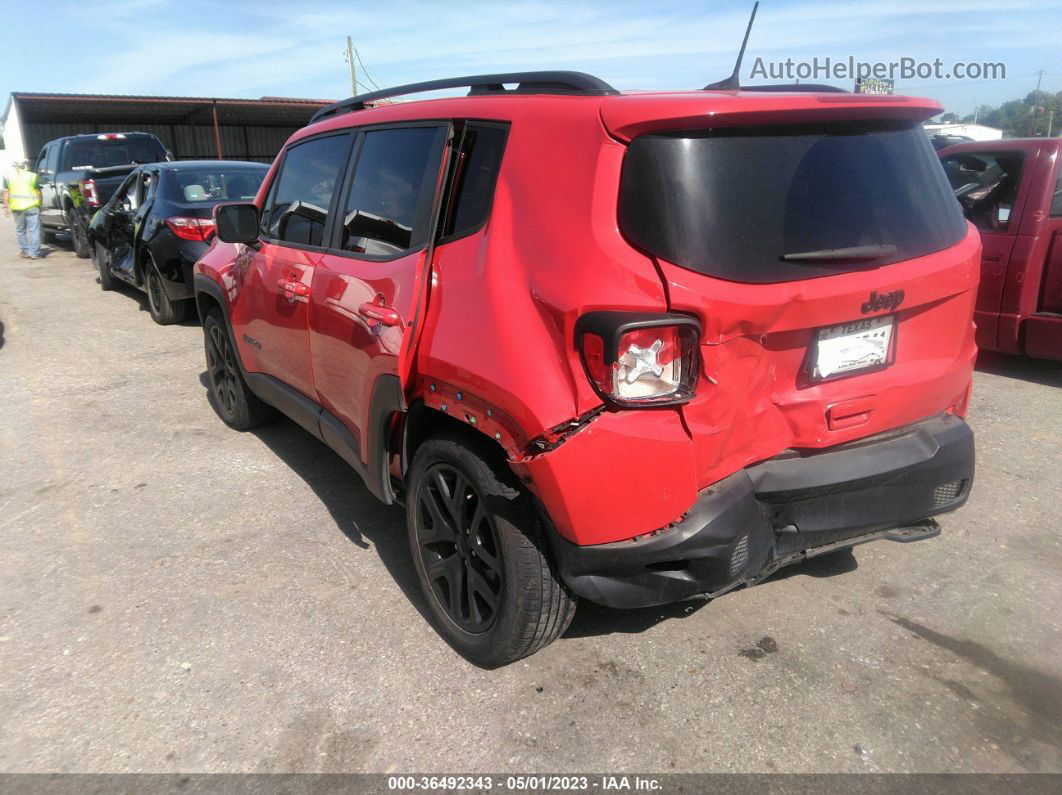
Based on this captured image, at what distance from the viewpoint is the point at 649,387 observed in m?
2.18

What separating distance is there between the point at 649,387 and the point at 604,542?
47cm

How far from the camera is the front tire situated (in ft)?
8.13

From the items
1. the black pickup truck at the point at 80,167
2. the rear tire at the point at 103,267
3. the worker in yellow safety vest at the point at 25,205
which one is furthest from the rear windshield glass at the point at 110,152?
the rear tire at the point at 103,267

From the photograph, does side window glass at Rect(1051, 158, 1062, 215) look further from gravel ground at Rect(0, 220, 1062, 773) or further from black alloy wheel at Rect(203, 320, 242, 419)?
black alloy wheel at Rect(203, 320, 242, 419)

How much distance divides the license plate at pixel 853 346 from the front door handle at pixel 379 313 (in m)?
1.43

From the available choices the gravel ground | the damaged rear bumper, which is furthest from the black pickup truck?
the damaged rear bumper

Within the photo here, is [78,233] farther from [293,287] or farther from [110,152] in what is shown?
[293,287]

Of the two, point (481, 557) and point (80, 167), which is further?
point (80, 167)

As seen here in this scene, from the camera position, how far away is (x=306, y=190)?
392 centimetres

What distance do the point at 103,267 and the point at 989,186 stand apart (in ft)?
33.7

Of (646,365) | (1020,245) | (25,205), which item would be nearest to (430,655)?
(646,365)

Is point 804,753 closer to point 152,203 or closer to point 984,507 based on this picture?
point 984,507

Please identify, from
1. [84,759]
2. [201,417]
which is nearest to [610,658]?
[84,759]

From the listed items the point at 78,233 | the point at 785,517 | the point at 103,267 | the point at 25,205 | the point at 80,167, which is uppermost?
the point at 80,167
